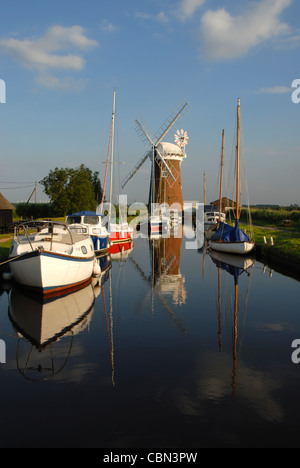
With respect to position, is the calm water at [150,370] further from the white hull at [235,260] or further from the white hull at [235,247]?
the white hull at [235,247]

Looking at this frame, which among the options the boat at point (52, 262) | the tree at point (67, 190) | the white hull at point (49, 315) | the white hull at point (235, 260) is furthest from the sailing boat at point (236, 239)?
the tree at point (67, 190)

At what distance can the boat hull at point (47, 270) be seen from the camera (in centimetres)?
1542

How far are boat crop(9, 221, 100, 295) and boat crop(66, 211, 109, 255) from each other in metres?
6.76

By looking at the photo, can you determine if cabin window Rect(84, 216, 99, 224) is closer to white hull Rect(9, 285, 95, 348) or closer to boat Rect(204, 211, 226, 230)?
white hull Rect(9, 285, 95, 348)

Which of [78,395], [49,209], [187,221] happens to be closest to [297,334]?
[78,395]

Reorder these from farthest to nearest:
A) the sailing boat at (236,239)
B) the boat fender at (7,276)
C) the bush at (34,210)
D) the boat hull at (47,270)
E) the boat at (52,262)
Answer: the bush at (34,210) < the sailing boat at (236,239) < the boat fender at (7,276) < the boat at (52,262) < the boat hull at (47,270)

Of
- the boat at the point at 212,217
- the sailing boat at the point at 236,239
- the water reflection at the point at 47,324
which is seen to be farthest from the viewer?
the boat at the point at 212,217

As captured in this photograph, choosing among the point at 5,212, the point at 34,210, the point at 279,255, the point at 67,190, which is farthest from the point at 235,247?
the point at 34,210

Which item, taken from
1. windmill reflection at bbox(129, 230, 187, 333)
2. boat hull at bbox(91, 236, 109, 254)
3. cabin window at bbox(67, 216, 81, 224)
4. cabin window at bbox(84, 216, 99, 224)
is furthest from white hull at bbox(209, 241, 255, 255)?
cabin window at bbox(67, 216, 81, 224)

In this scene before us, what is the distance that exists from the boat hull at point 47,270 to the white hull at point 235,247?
16.1 m

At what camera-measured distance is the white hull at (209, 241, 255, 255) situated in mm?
29744

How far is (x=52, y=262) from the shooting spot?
51.3 ft

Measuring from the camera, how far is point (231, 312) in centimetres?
1488

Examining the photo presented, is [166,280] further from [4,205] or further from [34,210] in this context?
[34,210]
